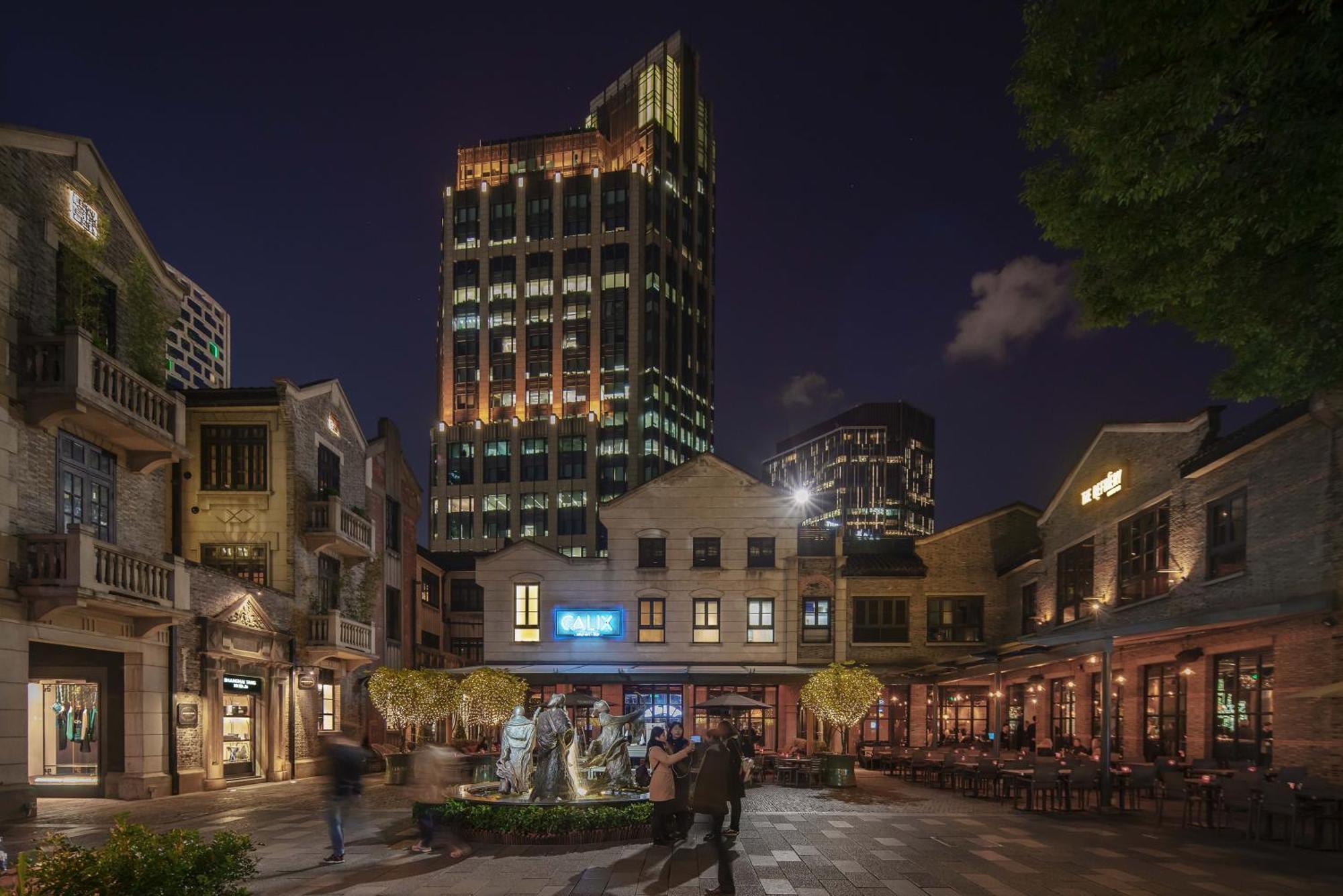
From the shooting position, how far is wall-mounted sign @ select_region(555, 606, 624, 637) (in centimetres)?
3459

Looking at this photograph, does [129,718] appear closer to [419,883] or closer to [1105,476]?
[419,883]

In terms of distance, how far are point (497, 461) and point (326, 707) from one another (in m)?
64.2

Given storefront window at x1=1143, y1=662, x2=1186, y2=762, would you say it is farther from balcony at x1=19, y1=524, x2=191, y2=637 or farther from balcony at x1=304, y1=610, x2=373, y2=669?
balcony at x1=19, y1=524, x2=191, y2=637

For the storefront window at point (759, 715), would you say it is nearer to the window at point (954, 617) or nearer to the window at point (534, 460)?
the window at point (954, 617)

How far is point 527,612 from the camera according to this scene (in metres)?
35.2

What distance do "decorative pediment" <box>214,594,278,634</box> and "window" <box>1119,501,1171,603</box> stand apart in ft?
72.4

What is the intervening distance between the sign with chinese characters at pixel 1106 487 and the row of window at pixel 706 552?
12.0 metres

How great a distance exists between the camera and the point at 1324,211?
836 centimetres

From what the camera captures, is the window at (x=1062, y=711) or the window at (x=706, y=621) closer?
the window at (x=1062, y=711)

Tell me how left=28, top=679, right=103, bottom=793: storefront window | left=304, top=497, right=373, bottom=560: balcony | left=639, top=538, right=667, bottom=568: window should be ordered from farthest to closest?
left=639, top=538, right=667, bottom=568: window < left=304, top=497, right=373, bottom=560: balcony < left=28, top=679, right=103, bottom=793: storefront window

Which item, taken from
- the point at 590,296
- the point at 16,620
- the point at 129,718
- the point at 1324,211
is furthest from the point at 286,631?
the point at 590,296

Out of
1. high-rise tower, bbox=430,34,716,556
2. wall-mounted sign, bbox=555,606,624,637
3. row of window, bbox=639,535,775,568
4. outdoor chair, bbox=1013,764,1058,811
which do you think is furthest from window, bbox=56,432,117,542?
high-rise tower, bbox=430,34,716,556

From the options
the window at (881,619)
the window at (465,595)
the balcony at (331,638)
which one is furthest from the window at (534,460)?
the balcony at (331,638)

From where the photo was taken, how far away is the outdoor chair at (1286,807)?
12938 mm
